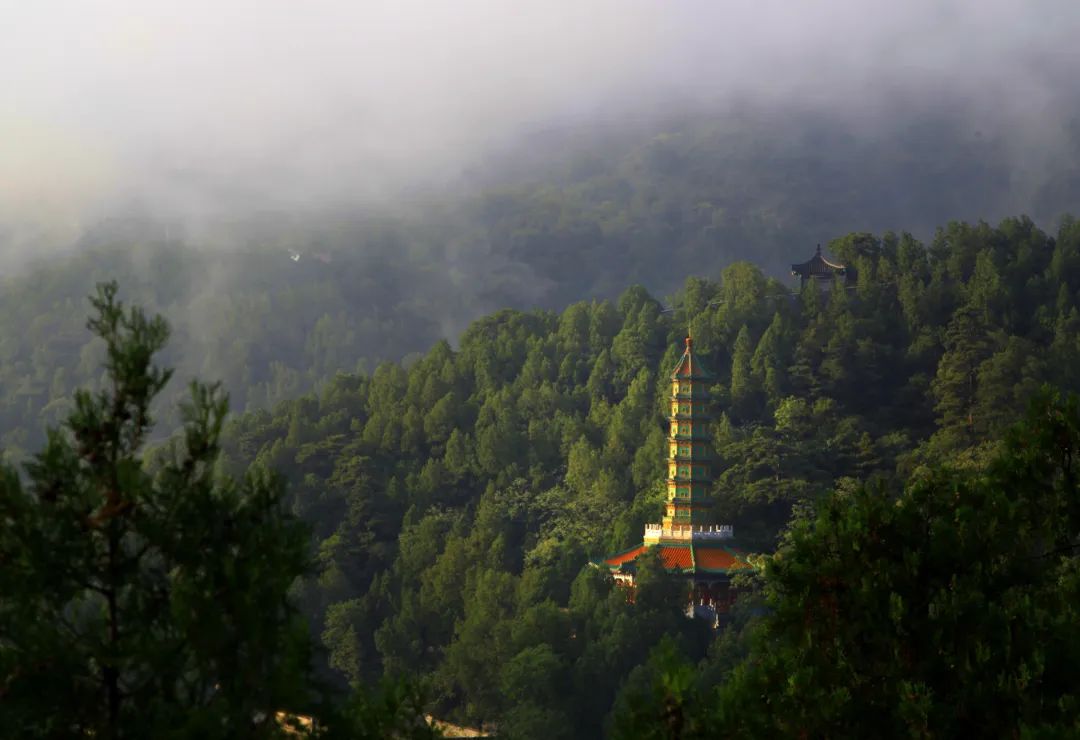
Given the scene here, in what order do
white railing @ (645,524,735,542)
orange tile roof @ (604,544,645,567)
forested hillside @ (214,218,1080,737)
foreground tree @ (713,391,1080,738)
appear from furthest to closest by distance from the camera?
white railing @ (645,524,735,542)
orange tile roof @ (604,544,645,567)
forested hillside @ (214,218,1080,737)
foreground tree @ (713,391,1080,738)

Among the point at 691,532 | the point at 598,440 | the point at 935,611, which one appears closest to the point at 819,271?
the point at 598,440

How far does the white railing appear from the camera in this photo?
2399 inches

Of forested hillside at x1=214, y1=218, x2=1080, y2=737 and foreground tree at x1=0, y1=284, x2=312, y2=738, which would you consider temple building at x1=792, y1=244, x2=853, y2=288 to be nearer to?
forested hillside at x1=214, y1=218, x2=1080, y2=737

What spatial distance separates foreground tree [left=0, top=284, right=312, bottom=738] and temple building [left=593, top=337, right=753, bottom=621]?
4378 cm

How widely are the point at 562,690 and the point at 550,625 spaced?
277 cm

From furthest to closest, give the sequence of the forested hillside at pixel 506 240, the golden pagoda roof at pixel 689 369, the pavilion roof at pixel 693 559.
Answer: the forested hillside at pixel 506 240, the golden pagoda roof at pixel 689 369, the pavilion roof at pixel 693 559

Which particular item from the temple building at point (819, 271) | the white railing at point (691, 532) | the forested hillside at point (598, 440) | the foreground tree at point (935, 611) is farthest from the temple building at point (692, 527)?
the foreground tree at point (935, 611)

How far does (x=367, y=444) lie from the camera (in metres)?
75.4

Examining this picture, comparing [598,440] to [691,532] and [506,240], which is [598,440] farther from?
[506,240]

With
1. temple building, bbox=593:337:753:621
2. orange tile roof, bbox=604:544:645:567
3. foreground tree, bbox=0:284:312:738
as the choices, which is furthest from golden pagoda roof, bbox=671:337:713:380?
foreground tree, bbox=0:284:312:738

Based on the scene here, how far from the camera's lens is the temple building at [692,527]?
59.0m

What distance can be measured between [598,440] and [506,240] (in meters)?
64.6

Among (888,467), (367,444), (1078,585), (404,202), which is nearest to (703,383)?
(888,467)

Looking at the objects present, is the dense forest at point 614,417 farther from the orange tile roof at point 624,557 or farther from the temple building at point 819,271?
the orange tile roof at point 624,557
